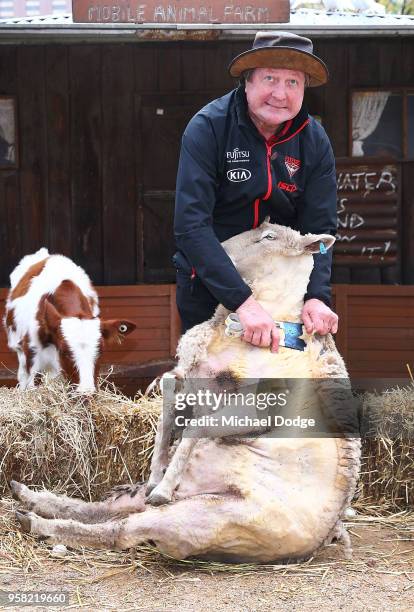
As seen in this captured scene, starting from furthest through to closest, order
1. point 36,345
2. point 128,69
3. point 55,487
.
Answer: point 128,69, point 36,345, point 55,487

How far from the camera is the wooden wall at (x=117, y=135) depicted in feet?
26.2

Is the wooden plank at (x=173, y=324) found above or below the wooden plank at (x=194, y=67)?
below

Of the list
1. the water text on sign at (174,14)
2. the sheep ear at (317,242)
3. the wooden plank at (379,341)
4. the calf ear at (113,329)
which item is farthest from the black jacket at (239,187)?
the wooden plank at (379,341)

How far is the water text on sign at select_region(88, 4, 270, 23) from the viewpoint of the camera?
5.76 m

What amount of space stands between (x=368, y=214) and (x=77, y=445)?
4404 millimetres

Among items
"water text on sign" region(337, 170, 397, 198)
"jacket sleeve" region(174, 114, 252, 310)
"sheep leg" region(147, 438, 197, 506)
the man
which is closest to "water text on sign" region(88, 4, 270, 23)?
the man

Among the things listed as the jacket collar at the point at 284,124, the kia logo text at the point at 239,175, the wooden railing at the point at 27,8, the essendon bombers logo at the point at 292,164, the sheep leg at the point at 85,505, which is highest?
the wooden railing at the point at 27,8

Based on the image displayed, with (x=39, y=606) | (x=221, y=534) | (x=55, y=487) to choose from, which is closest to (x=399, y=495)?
(x=221, y=534)

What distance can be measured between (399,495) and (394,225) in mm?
3928

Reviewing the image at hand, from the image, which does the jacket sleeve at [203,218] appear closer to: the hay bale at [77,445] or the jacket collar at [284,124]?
the jacket collar at [284,124]

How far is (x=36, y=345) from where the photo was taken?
5.97m

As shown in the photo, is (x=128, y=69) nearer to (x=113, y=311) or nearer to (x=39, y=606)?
(x=113, y=311)

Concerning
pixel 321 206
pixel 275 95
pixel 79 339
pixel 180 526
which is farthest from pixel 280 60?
pixel 79 339

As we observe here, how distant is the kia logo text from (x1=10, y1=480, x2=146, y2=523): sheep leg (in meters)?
1.47
